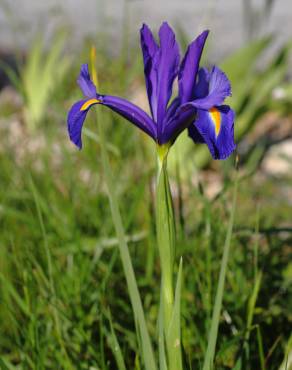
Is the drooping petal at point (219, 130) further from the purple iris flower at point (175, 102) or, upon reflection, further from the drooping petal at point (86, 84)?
the drooping petal at point (86, 84)

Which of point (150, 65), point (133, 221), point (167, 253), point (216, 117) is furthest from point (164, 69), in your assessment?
point (133, 221)

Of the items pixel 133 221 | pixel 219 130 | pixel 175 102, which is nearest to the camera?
A: pixel 219 130

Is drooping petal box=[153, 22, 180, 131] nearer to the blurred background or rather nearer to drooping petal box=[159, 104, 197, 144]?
drooping petal box=[159, 104, 197, 144]

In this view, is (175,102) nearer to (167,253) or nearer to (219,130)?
(219,130)

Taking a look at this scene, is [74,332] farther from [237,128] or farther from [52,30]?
[52,30]

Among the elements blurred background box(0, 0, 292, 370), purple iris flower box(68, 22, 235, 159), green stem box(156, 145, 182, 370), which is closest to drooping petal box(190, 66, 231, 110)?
purple iris flower box(68, 22, 235, 159)

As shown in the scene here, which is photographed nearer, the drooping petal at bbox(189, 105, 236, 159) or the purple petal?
the drooping petal at bbox(189, 105, 236, 159)
